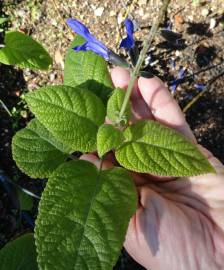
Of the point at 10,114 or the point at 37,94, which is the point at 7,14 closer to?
the point at 10,114

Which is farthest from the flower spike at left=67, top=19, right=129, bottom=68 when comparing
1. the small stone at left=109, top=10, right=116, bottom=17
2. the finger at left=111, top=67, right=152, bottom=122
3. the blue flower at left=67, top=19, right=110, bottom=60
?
the small stone at left=109, top=10, right=116, bottom=17

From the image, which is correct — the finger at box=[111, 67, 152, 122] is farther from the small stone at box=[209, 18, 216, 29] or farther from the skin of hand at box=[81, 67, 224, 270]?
the small stone at box=[209, 18, 216, 29]

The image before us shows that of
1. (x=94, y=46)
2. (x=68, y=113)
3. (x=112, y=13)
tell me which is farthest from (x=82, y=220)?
(x=112, y=13)

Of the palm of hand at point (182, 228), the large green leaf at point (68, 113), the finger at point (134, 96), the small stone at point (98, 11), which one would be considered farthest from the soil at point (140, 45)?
the large green leaf at point (68, 113)

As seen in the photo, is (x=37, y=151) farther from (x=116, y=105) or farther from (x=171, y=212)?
(x=171, y=212)

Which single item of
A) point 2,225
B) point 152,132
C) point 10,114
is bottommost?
point 2,225

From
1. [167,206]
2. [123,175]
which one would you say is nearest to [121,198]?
[123,175]

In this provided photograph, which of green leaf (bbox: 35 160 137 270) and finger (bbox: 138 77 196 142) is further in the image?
finger (bbox: 138 77 196 142)
